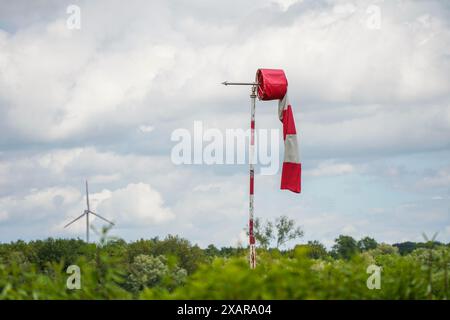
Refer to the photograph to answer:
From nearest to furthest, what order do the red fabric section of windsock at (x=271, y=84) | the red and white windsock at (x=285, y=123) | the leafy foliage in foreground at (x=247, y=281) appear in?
the leafy foliage in foreground at (x=247, y=281), the red fabric section of windsock at (x=271, y=84), the red and white windsock at (x=285, y=123)

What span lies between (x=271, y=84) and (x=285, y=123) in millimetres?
1885

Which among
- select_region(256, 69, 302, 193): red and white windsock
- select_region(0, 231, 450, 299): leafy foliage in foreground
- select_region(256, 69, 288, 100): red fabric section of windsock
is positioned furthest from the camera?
select_region(256, 69, 302, 193): red and white windsock

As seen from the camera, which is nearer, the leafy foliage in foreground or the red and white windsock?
the leafy foliage in foreground

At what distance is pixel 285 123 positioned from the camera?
31953 millimetres

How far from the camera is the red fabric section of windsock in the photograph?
30969mm

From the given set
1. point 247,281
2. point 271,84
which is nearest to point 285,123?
point 271,84

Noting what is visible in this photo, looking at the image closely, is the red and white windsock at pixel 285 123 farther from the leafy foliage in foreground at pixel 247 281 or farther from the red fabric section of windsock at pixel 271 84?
the leafy foliage in foreground at pixel 247 281

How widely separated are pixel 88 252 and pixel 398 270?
3.80 metres

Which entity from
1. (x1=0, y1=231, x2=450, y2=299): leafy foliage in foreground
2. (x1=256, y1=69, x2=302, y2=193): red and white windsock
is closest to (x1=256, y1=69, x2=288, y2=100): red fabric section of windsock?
(x1=256, y1=69, x2=302, y2=193): red and white windsock

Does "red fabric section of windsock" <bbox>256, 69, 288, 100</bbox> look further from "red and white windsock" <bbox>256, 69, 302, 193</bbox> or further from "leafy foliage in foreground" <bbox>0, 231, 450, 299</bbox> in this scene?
"leafy foliage in foreground" <bbox>0, 231, 450, 299</bbox>

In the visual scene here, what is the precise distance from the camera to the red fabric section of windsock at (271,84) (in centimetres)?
3097

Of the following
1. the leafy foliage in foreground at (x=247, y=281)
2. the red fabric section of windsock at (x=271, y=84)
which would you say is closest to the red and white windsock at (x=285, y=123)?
the red fabric section of windsock at (x=271, y=84)

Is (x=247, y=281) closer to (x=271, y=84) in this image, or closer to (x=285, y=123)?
(x=271, y=84)
